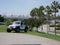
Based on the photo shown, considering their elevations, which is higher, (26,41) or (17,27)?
(26,41)

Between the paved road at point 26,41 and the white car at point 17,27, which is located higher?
the paved road at point 26,41

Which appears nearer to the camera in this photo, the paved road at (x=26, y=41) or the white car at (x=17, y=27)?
the paved road at (x=26, y=41)

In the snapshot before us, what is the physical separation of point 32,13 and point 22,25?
35.6 ft

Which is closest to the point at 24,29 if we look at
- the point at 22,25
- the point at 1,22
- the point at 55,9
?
the point at 22,25

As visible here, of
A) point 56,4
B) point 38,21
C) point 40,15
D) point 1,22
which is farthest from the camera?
point 1,22

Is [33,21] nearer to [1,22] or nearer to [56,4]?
[56,4]

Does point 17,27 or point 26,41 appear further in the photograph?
point 17,27

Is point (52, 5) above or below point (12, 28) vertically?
above

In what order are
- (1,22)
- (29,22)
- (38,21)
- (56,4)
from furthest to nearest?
(1,22)
(29,22)
(38,21)
(56,4)

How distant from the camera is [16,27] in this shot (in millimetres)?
36750

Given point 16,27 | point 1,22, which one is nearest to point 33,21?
point 16,27

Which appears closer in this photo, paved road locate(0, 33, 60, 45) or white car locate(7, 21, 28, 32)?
paved road locate(0, 33, 60, 45)

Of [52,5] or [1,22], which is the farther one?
[1,22]

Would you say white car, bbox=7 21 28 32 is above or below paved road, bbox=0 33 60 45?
below
